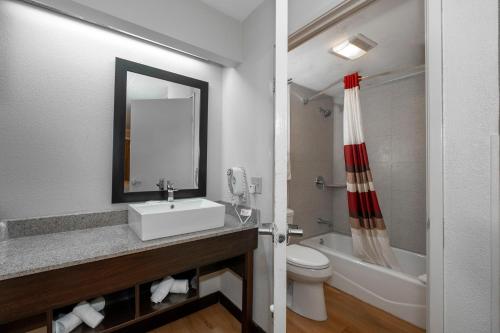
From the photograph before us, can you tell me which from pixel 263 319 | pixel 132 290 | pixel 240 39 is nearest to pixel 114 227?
pixel 132 290

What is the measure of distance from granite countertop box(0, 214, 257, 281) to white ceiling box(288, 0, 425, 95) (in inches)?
64.8

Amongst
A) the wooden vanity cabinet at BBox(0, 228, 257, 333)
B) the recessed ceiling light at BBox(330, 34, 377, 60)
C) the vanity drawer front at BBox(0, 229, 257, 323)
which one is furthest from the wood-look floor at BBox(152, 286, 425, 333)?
the recessed ceiling light at BBox(330, 34, 377, 60)

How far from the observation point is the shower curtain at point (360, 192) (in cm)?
181

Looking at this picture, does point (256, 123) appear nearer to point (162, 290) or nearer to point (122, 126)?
point (122, 126)

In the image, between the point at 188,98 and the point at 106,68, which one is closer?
the point at 106,68

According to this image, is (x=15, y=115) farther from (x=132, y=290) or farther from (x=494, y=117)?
(x=494, y=117)

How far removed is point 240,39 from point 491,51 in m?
1.51

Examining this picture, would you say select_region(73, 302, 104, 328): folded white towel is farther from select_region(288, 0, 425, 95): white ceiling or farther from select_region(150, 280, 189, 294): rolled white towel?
select_region(288, 0, 425, 95): white ceiling

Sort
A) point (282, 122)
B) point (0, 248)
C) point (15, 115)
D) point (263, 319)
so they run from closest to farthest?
point (282, 122) < point (0, 248) < point (15, 115) < point (263, 319)

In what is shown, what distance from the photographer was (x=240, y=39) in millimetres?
1689

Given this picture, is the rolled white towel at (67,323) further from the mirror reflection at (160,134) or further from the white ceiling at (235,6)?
the white ceiling at (235,6)

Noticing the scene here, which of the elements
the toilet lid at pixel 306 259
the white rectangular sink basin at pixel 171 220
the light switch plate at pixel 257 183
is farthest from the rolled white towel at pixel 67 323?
the toilet lid at pixel 306 259

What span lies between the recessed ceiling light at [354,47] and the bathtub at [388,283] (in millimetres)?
1833

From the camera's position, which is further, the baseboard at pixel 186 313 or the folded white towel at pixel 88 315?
the baseboard at pixel 186 313
